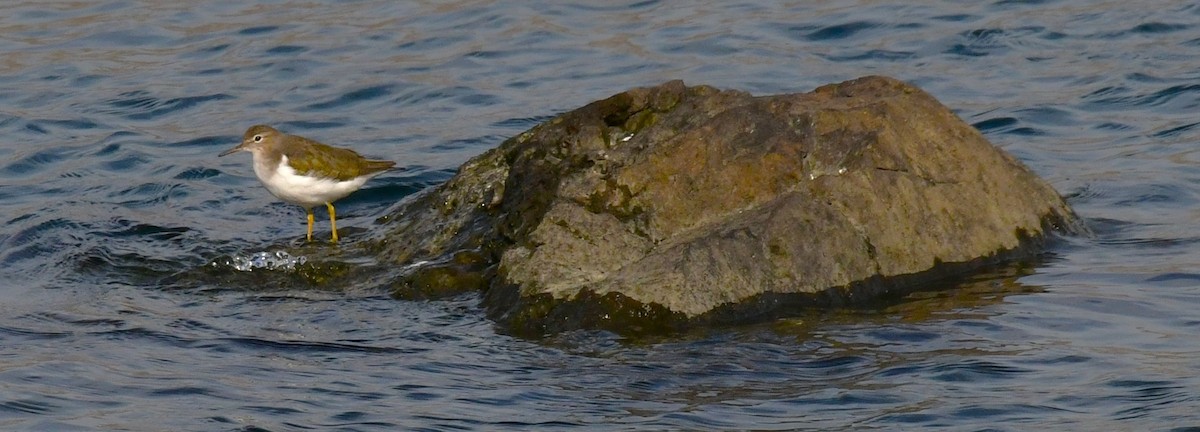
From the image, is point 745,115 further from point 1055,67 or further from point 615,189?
point 1055,67

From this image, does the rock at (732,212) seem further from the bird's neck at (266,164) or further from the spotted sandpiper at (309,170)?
the bird's neck at (266,164)

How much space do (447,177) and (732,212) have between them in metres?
4.12

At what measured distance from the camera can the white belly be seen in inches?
371

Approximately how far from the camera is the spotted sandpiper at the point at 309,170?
9.44 meters

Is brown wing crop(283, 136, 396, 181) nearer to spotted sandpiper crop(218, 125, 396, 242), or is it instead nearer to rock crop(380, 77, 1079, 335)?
spotted sandpiper crop(218, 125, 396, 242)

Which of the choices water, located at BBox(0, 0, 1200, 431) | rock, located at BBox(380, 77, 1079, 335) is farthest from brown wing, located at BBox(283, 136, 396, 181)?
rock, located at BBox(380, 77, 1079, 335)

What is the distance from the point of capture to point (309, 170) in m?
9.45

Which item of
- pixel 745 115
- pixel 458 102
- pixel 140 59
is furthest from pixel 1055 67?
pixel 140 59

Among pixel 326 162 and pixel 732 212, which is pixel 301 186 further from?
pixel 732 212

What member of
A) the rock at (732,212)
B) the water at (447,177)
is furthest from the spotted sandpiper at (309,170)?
the rock at (732,212)

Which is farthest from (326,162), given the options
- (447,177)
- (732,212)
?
Result: (732,212)

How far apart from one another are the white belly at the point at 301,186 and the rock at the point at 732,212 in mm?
1247

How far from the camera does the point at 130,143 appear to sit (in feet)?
42.1

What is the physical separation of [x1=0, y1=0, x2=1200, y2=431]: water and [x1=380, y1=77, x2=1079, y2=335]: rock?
0.63 ft
